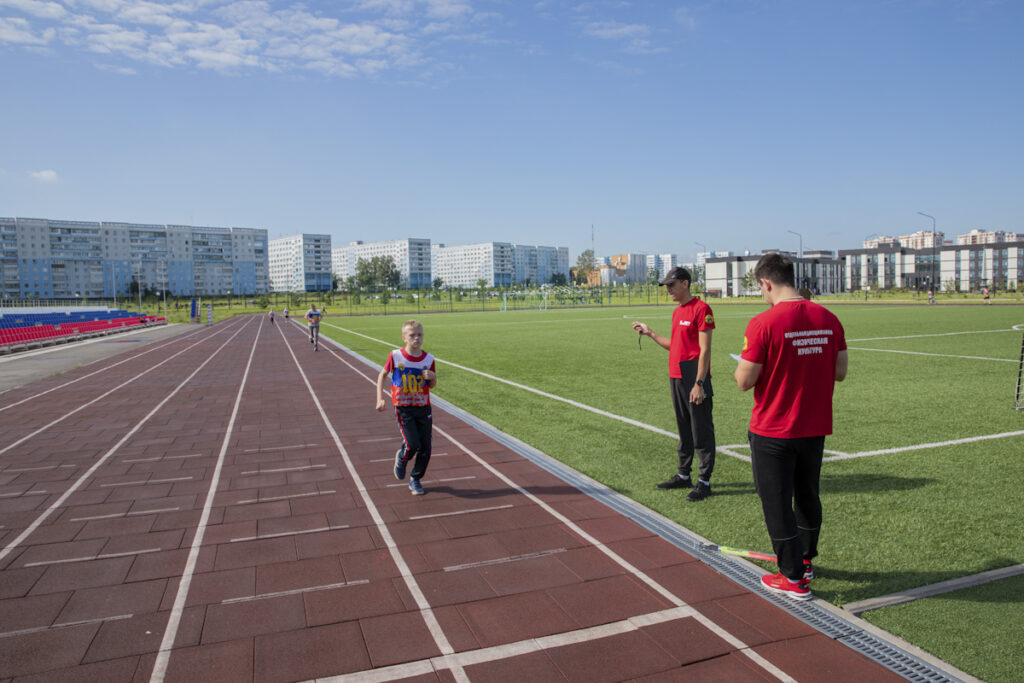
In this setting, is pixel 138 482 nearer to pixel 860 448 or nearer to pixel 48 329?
pixel 860 448

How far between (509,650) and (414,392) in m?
2.69

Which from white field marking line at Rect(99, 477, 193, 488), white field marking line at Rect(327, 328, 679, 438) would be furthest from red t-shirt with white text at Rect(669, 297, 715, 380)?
white field marking line at Rect(99, 477, 193, 488)

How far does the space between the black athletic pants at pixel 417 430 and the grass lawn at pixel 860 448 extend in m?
1.61

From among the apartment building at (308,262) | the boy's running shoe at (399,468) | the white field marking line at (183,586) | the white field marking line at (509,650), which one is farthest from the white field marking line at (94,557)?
the apartment building at (308,262)

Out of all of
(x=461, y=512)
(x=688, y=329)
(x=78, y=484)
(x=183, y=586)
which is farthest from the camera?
(x=78, y=484)

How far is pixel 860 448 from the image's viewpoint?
666 cm

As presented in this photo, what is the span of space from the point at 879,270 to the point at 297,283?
136 metres

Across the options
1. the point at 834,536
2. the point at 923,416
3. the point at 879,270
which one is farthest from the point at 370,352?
the point at 879,270

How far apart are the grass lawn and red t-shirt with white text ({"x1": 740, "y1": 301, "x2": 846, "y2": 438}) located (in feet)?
3.40

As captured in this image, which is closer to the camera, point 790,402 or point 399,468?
point 790,402

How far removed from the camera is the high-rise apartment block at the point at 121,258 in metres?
114

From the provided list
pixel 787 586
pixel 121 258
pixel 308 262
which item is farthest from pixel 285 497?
pixel 308 262

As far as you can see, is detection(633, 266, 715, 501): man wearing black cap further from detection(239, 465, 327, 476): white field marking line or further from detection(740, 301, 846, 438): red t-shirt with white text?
detection(239, 465, 327, 476): white field marking line

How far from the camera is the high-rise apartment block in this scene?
4498 inches
